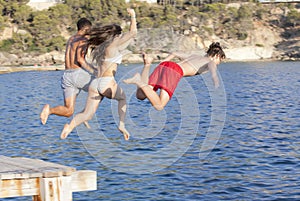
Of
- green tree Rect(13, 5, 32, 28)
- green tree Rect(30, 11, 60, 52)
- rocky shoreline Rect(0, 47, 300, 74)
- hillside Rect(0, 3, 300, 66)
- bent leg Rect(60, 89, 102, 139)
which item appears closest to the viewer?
bent leg Rect(60, 89, 102, 139)

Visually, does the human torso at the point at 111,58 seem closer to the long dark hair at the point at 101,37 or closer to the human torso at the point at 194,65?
the long dark hair at the point at 101,37

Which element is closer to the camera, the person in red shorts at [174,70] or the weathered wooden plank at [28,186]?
the weathered wooden plank at [28,186]

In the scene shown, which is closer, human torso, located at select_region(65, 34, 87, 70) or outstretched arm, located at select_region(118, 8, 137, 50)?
outstretched arm, located at select_region(118, 8, 137, 50)

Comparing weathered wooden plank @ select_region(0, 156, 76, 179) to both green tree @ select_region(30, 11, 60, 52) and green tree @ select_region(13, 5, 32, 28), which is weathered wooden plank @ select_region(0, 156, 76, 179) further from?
green tree @ select_region(13, 5, 32, 28)

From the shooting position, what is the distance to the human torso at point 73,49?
1268 centimetres

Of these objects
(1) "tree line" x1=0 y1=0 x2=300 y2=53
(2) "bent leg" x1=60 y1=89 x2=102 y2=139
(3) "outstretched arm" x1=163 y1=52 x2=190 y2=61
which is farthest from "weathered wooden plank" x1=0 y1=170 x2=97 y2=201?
(1) "tree line" x1=0 y1=0 x2=300 y2=53

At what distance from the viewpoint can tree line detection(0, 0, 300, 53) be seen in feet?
475

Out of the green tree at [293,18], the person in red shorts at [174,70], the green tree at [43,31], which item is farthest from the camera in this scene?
the green tree at [293,18]

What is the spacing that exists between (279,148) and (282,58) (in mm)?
132708

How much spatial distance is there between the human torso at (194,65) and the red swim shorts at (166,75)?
0.16 m

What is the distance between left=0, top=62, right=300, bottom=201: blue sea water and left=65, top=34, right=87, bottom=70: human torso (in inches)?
31.2

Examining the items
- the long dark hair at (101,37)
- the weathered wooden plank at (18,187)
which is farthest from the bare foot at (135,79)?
the weathered wooden plank at (18,187)

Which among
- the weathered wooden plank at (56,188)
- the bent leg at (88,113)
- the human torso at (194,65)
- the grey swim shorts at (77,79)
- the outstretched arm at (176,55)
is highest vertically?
the outstretched arm at (176,55)

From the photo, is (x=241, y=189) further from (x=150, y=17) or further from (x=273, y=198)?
(x=150, y=17)
